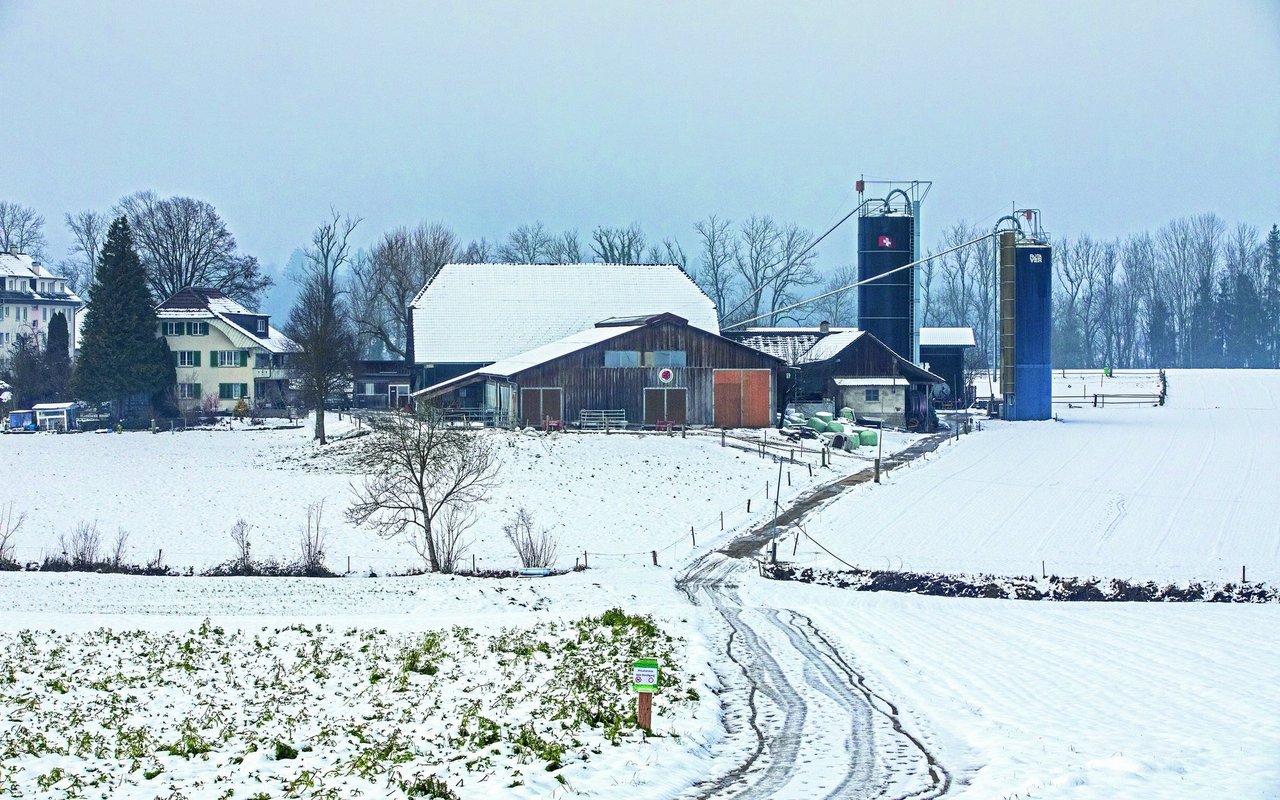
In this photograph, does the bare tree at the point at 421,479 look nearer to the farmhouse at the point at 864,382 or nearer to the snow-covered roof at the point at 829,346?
the farmhouse at the point at 864,382

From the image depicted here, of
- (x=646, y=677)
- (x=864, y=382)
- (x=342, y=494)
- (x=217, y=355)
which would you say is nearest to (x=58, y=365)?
(x=217, y=355)

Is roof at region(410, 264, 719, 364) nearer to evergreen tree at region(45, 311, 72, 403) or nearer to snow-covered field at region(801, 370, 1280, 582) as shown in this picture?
snow-covered field at region(801, 370, 1280, 582)

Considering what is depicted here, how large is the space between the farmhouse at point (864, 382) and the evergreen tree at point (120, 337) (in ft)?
115

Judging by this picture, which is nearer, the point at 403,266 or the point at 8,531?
the point at 8,531

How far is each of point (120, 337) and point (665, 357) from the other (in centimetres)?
3108

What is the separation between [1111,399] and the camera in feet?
263

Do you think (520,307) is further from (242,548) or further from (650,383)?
(242,548)

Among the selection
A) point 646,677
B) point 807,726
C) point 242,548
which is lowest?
point 807,726

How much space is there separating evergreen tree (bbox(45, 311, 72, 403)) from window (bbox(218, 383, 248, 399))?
833cm

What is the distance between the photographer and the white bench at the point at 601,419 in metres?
54.6

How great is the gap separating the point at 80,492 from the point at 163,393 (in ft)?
94.1

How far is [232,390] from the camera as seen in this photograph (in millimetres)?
74688

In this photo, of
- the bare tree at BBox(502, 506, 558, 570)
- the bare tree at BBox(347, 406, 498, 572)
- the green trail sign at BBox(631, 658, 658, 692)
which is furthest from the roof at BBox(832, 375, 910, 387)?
the green trail sign at BBox(631, 658, 658, 692)

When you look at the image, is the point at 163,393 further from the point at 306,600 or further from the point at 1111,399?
the point at 1111,399
